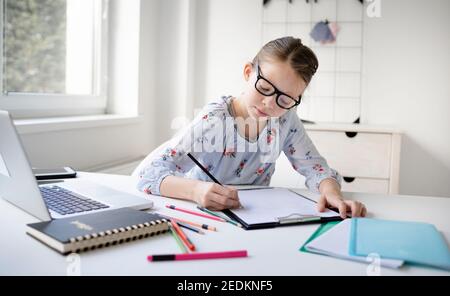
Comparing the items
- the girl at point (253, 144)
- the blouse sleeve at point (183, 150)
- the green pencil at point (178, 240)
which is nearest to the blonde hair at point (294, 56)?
the girl at point (253, 144)

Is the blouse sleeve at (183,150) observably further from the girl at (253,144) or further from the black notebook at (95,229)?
the black notebook at (95,229)

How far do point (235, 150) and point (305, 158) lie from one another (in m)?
0.22

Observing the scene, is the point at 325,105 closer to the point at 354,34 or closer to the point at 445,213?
the point at 354,34

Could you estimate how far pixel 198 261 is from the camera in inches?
24.6

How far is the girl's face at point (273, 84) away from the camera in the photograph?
108 centimetres

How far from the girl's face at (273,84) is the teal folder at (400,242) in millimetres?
399

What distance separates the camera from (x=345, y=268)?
62cm

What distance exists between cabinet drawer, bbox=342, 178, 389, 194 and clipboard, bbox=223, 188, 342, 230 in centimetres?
142

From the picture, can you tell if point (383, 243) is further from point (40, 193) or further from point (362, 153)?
point (362, 153)

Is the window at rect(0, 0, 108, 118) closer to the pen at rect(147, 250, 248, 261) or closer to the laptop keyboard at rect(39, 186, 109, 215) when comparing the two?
the laptop keyboard at rect(39, 186, 109, 215)

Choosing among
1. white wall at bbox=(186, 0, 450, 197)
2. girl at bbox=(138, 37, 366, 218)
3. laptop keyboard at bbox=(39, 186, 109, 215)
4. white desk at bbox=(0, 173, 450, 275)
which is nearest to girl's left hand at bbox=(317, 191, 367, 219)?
girl at bbox=(138, 37, 366, 218)

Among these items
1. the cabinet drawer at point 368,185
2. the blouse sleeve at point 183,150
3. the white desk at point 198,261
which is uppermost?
the blouse sleeve at point 183,150

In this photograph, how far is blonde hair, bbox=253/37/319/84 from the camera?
110 cm

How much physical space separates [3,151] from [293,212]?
577 millimetres
